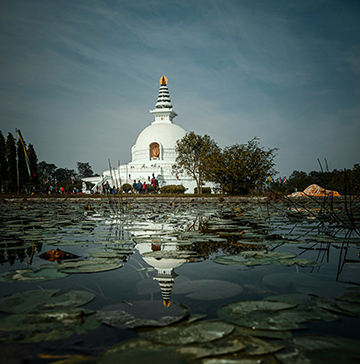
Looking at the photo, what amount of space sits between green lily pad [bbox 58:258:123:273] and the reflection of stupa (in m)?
0.28

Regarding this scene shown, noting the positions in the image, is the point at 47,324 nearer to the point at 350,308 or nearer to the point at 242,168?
the point at 350,308

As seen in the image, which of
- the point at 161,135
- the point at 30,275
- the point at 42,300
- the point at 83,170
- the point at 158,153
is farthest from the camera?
the point at 83,170

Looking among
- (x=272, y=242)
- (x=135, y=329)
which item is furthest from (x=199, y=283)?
(x=272, y=242)

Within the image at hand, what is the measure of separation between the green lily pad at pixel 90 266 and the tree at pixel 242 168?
43.5ft

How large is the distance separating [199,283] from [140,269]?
499 millimetres

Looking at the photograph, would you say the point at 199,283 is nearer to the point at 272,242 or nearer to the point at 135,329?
the point at 135,329

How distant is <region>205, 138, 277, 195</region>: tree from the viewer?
50.0ft

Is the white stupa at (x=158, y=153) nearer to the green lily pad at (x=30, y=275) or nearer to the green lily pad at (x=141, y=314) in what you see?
the green lily pad at (x=30, y=275)

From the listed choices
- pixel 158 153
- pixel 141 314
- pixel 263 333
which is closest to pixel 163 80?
pixel 158 153

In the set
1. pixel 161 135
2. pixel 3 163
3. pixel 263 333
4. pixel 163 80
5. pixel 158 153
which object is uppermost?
pixel 163 80

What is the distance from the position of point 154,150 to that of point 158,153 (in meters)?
0.70

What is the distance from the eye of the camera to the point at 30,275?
1.82 meters

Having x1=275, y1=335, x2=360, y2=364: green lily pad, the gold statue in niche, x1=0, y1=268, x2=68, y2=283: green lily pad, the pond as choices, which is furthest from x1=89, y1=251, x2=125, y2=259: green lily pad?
the gold statue in niche

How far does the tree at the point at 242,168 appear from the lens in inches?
600
